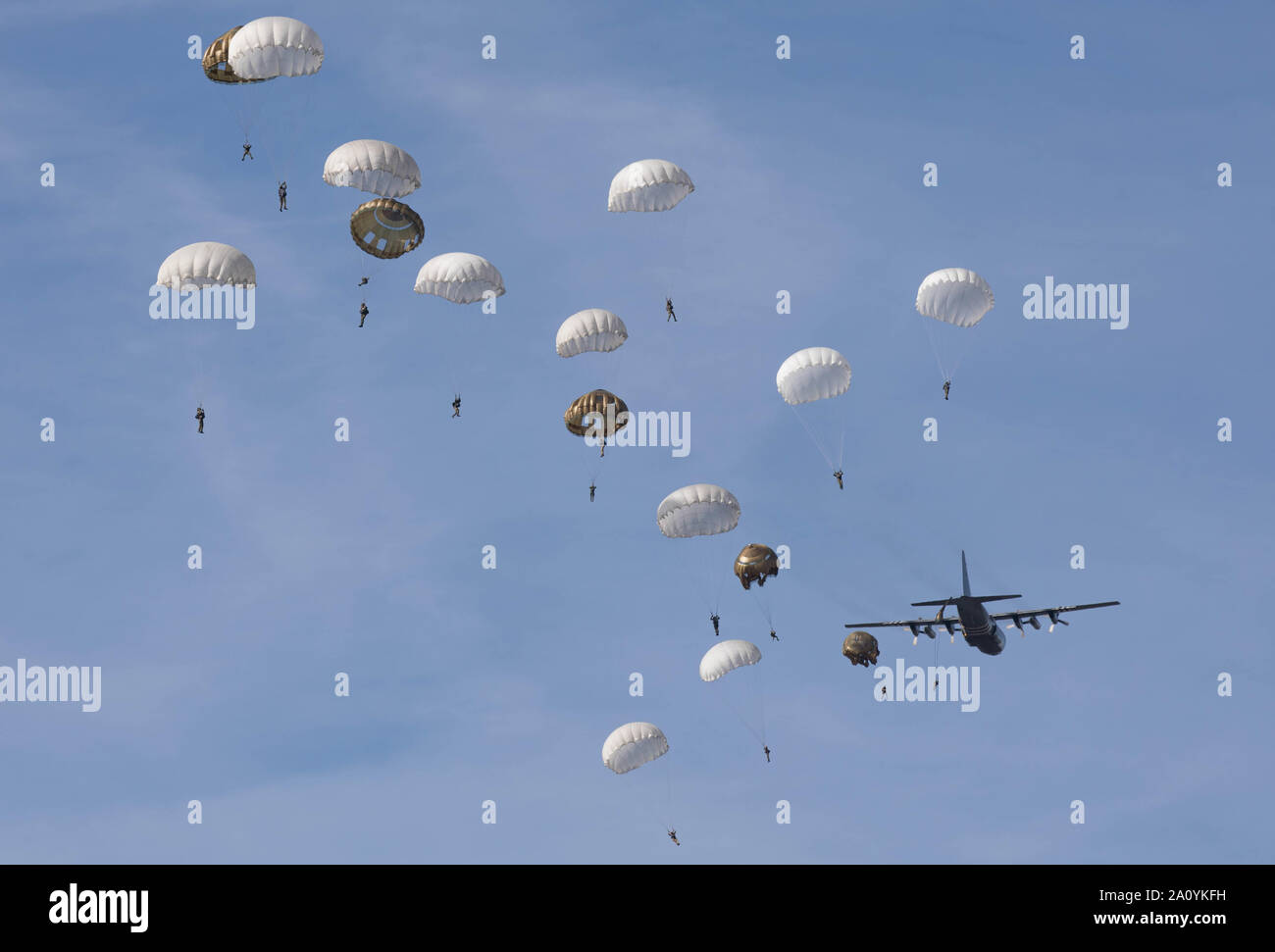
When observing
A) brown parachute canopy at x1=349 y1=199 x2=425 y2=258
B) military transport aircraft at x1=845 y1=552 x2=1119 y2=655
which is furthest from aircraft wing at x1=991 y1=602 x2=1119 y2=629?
brown parachute canopy at x1=349 y1=199 x2=425 y2=258

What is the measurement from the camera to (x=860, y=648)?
113500mm

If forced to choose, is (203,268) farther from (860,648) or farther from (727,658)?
(860,648)

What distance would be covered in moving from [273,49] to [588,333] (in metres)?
20.5

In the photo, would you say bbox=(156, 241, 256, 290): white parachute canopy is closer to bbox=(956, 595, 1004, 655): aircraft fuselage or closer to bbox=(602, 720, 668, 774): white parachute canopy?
bbox=(602, 720, 668, 774): white parachute canopy

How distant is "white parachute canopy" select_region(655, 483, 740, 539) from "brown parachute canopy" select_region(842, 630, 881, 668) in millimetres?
19501

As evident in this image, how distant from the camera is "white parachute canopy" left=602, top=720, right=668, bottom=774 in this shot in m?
97.8

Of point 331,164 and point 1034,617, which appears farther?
point 1034,617

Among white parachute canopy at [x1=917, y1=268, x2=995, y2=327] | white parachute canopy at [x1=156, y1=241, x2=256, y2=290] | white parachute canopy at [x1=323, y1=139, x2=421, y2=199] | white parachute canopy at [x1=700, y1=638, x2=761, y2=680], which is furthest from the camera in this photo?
white parachute canopy at [x1=700, y1=638, x2=761, y2=680]
